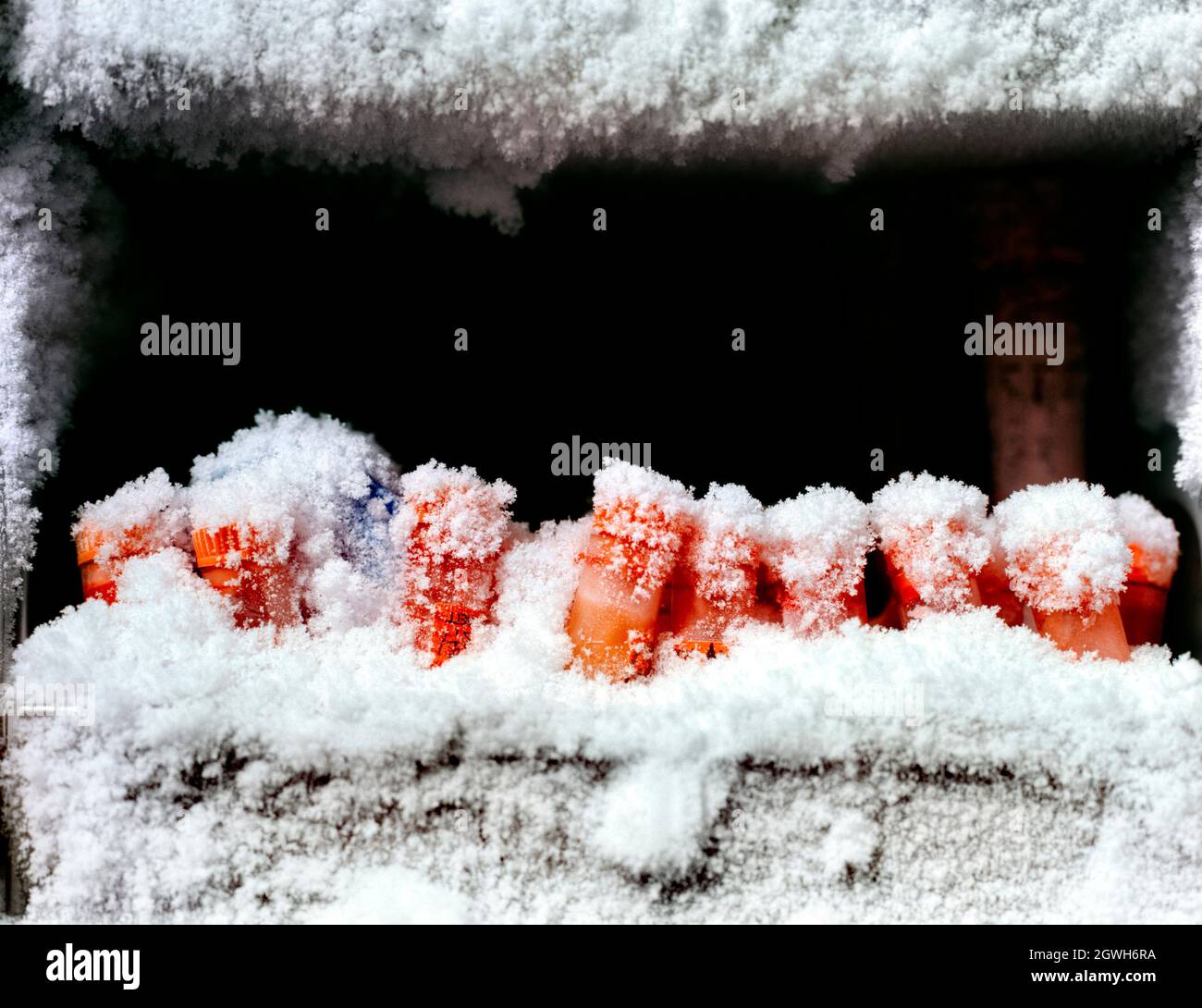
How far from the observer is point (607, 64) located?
765 mm

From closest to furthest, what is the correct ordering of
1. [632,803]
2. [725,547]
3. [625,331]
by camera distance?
[632,803]
[725,547]
[625,331]

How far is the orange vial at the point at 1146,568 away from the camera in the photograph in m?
0.90

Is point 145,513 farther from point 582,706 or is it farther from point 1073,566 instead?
point 1073,566

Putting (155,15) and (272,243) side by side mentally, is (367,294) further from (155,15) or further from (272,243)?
(155,15)

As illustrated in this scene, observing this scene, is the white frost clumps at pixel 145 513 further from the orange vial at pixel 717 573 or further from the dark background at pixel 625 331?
the orange vial at pixel 717 573

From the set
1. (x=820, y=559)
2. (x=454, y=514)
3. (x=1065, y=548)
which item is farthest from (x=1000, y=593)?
(x=454, y=514)

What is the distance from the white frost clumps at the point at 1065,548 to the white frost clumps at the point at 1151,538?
0.04 meters

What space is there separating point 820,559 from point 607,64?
0.42 metres

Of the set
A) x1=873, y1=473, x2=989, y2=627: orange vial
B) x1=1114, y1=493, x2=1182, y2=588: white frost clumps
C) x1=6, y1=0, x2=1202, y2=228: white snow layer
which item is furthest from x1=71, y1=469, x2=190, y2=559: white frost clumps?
x1=1114, y1=493, x2=1182, y2=588: white frost clumps

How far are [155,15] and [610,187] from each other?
15.5 inches

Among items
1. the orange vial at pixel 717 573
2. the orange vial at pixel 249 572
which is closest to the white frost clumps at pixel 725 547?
the orange vial at pixel 717 573

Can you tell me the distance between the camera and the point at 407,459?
1027 mm

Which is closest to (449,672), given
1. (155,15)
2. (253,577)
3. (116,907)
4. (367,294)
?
(253,577)

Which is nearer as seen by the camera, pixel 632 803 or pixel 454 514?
pixel 632 803
